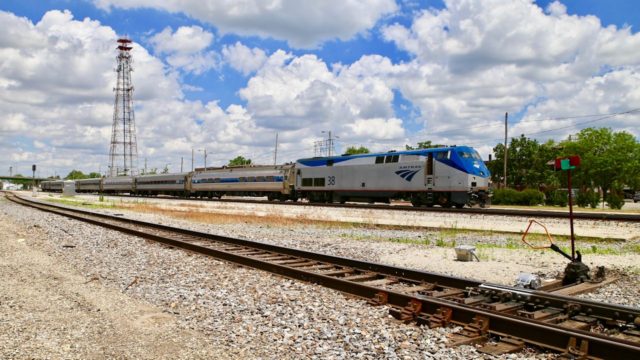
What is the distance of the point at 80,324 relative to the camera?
6555 millimetres

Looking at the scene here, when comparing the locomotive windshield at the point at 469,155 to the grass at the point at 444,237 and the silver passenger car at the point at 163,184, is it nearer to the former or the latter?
the grass at the point at 444,237

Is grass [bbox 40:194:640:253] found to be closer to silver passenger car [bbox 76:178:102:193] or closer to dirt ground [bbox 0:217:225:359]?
dirt ground [bbox 0:217:225:359]

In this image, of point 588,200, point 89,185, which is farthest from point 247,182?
point 89,185

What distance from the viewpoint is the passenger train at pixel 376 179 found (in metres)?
29.5

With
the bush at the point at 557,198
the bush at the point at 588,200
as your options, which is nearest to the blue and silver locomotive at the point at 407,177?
the bush at the point at 557,198

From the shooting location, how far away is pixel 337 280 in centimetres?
841

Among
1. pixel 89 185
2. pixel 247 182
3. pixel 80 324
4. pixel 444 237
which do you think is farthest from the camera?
pixel 89 185

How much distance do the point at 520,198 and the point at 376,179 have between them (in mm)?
17386

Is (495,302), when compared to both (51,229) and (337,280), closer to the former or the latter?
(337,280)

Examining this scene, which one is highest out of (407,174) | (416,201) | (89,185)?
(407,174)

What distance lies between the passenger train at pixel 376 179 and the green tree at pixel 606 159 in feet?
180

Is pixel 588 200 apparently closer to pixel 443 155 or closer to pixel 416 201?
pixel 416 201

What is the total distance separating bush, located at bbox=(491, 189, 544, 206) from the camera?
146 ft

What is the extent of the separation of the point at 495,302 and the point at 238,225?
15.4 meters
